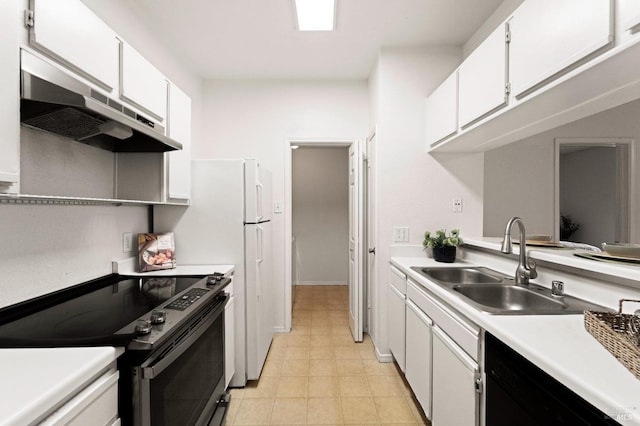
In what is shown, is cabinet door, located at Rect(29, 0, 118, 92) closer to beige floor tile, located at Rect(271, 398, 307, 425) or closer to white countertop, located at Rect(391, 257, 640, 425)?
white countertop, located at Rect(391, 257, 640, 425)

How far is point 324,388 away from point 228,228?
1.38 meters

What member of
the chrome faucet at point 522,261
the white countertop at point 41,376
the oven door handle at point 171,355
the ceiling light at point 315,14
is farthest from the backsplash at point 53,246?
the chrome faucet at point 522,261

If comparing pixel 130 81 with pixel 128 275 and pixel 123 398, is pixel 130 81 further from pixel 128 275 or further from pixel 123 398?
pixel 123 398

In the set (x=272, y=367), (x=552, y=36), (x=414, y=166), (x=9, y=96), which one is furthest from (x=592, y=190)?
(x=9, y=96)

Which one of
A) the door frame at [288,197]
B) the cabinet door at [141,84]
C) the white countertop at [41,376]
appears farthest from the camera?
the door frame at [288,197]

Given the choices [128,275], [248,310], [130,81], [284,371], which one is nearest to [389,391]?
[284,371]

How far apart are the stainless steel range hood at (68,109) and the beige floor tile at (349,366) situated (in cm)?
212

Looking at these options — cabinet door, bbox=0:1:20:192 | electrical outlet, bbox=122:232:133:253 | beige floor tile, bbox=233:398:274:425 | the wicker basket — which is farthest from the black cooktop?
the wicker basket

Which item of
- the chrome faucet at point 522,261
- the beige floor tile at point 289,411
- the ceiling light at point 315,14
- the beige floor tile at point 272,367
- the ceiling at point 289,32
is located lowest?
the beige floor tile at point 289,411

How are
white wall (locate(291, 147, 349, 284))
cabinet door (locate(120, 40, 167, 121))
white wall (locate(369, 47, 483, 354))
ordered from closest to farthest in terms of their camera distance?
cabinet door (locate(120, 40, 167, 121)), white wall (locate(369, 47, 483, 354)), white wall (locate(291, 147, 349, 284))

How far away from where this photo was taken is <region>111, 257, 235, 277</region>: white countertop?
74.0 inches

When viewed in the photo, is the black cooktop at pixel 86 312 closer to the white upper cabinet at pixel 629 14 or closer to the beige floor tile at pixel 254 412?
the beige floor tile at pixel 254 412

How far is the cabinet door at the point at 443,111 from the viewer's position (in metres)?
2.06

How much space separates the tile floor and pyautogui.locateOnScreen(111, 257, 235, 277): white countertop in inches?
36.1
